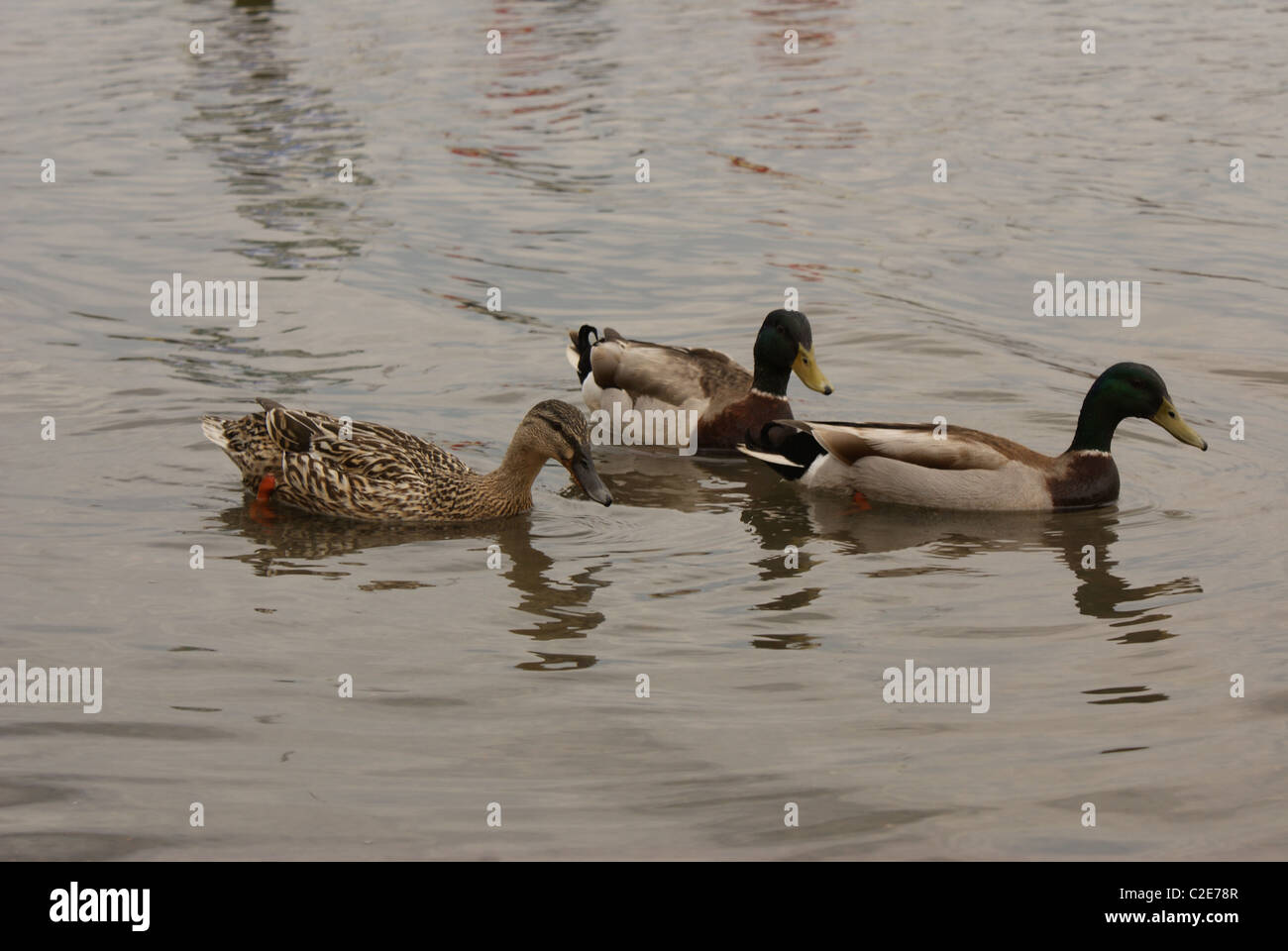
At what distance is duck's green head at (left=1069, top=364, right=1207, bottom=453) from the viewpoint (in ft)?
32.5

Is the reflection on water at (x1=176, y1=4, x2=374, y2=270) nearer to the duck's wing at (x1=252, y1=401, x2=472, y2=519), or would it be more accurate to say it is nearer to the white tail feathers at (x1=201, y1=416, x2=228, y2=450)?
the white tail feathers at (x1=201, y1=416, x2=228, y2=450)

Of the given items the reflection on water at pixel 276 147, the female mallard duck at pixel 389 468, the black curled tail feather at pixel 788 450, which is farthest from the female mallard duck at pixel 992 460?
the reflection on water at pixel 276 147

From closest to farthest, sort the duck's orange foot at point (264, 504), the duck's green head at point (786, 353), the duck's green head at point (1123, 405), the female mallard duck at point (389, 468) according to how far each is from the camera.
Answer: the female mallard duck at point (389, 468) → the duck's orange foot at point (264, 504) → the duck's green head at point (1123, 405) → the duck's green head at point (786, 353)

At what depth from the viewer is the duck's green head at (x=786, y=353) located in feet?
36.1

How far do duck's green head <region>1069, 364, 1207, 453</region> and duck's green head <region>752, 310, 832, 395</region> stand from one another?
1.64 metres

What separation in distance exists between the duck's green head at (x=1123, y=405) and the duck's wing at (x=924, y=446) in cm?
28

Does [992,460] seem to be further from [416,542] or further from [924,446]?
[416,542]

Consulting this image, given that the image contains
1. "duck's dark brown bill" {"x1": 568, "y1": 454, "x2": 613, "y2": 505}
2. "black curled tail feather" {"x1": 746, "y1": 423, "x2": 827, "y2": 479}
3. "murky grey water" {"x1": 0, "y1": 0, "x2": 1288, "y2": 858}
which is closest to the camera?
"murky grey water" {"x1": 0, "y1": 0, "x2": 1288, "y2": 858}

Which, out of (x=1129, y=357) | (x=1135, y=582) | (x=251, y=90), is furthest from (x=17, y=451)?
(x=251, y=90)

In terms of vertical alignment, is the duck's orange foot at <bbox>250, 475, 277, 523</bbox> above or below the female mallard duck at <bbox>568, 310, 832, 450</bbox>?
below

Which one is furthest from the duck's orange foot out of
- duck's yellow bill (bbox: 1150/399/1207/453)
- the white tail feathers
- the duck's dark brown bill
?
duck's yellow bill (bbox: 1150/399/1207/453)

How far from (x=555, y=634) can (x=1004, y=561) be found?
7.97 ft

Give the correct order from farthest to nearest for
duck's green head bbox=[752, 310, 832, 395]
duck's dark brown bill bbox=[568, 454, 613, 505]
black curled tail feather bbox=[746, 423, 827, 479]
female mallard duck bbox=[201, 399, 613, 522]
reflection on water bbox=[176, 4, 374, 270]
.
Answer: reflection on water bbox=[176, 4, 374, 270]
duck's green head bbox=[752, 310, 832, 395]
black curled tail feather bbox=[746, 423, 827, 479]
female mallard duck bbox=[201, 399, 613, 522]
duck's dark brown bill bbox=[568, 454, 613, 505]

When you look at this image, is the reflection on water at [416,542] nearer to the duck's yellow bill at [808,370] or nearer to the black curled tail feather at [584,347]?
the duck's yellow bill at [808,370]
